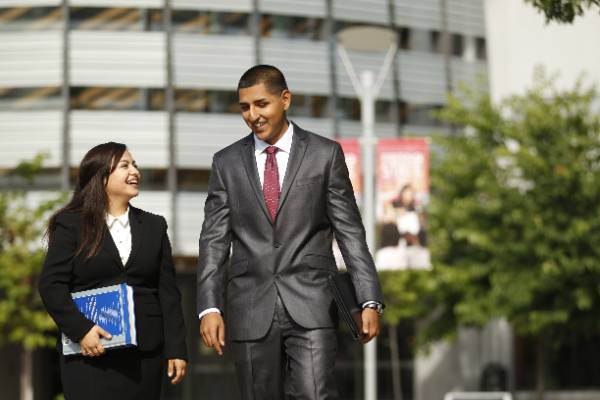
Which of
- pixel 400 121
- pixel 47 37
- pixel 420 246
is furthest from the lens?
pixel 400 121

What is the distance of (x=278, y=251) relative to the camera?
17.1ft

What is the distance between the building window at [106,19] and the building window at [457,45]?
33.3 feet

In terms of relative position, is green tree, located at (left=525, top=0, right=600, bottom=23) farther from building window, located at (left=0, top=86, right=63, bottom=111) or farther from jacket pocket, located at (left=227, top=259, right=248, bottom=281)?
building window, located at (left=0, top=86, right=63, bottom=111)

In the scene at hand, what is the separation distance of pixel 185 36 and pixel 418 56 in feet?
25.0

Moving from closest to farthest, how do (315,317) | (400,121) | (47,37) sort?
(315,317)
(47,37)
(400,121)

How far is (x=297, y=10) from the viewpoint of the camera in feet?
108

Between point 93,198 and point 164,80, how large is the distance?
26.2 m

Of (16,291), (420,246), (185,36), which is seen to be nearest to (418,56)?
(185,36)

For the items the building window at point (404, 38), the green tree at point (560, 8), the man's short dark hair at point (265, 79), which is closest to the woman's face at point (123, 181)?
the man's short dark hair at point (265, 79)

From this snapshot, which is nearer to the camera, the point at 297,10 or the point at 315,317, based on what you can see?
the point at 315,317

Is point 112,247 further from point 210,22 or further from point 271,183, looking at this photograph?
point 210,22

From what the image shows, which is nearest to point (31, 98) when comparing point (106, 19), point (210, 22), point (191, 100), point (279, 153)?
point (106, 19)

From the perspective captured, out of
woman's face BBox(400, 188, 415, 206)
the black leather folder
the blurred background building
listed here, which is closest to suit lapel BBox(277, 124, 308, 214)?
the black leather folder

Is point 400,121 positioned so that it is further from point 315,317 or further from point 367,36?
point 315,317
